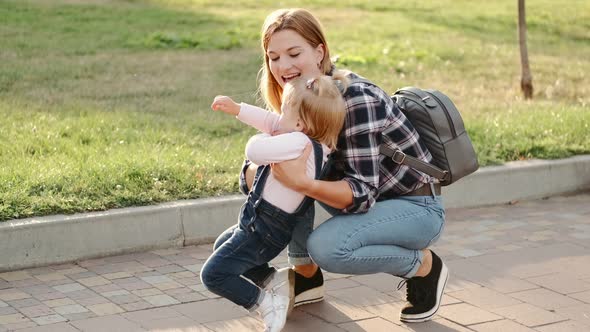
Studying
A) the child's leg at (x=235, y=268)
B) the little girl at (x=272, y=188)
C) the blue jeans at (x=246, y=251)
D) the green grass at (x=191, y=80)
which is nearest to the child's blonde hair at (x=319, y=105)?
the little girl at (x=272, y=188)

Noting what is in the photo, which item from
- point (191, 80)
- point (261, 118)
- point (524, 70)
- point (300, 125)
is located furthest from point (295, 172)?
point (524, 70)

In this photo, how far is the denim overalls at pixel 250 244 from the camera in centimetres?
425

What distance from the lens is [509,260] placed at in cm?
559

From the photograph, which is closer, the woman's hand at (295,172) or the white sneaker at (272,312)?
the woman's hand at (295,172)

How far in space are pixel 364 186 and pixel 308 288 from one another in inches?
28.3

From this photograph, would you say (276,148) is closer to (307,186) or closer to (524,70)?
(307,186)

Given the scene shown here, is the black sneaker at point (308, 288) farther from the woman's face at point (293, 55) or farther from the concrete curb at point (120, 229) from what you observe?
the concrete curb at point (120, 229)

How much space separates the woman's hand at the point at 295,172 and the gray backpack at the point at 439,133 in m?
0.50

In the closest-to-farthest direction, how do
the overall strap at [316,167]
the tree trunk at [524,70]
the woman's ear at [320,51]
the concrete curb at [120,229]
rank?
the overall strap at [316,167] → the woman's ear at [320,51] → the concrete curb at [120,229] → the tree trunk at [524,70]

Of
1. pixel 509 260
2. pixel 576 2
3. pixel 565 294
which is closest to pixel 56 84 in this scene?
pixel 509 260

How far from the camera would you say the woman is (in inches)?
168

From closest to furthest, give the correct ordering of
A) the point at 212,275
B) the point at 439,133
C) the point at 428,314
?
the point at 212,275 → the point at 439,133 → the point at 428,314

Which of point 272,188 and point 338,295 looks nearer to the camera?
point 272,188

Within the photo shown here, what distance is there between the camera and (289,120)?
4.18 meters
